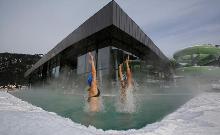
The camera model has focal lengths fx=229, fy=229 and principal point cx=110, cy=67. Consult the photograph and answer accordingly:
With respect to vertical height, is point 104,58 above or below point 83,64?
above

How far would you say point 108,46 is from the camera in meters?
15.5

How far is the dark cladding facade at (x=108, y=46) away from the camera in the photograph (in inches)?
522

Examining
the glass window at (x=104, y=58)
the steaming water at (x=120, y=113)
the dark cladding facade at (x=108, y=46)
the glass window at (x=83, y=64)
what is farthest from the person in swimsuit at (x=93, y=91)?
the glass window at (x=83, y=64)

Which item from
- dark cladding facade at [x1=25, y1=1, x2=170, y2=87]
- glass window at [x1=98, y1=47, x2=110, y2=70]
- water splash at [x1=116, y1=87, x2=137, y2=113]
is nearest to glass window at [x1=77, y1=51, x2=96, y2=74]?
dark cladding facade at [x1=25, y1=1, x2=170, y2=87]

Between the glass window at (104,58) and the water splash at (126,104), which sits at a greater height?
the glass window at (104,58)

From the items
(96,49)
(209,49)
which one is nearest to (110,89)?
(96,49)

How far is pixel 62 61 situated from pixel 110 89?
39.2 ft

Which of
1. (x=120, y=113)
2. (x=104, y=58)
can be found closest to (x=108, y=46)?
(x=104, y=58)

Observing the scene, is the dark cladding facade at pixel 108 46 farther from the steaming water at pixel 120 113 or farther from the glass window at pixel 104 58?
the steaming water at pixel 120 113

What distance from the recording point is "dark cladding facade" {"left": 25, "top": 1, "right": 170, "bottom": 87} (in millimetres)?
13266

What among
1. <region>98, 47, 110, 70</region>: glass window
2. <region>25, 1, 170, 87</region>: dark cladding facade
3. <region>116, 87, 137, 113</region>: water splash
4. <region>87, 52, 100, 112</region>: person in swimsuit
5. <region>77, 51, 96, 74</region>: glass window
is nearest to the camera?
<region>87, 52, 100, 112</region>: person in swimsuit

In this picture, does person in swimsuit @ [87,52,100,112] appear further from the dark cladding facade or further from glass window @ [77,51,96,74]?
glass window @ [77,51,96,74]

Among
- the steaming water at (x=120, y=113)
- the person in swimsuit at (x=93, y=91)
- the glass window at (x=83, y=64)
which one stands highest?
the glass window at (x=83, y=64)

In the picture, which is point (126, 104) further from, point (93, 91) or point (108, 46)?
point (108, 46)
